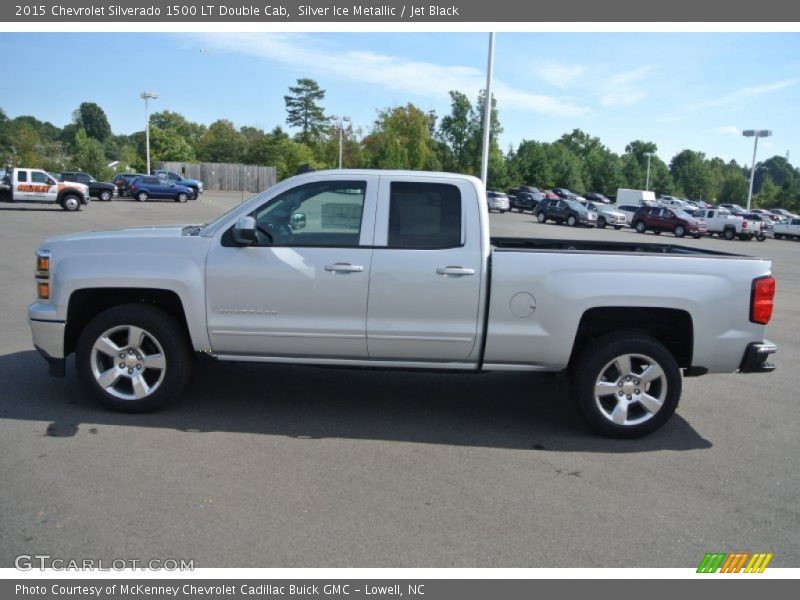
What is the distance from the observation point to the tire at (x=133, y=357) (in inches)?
209

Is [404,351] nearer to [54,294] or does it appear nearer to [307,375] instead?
[307,375]

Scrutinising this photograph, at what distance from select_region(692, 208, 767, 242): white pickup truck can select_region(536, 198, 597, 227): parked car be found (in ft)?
20.0

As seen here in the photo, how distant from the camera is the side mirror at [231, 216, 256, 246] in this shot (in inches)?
200

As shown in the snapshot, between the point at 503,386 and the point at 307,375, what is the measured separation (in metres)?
1.95

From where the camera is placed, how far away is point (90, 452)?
4.68 m

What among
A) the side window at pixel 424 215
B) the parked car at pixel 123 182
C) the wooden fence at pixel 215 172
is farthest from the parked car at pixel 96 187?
the side window at pixel 424 215

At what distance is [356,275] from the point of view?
5.14 metres

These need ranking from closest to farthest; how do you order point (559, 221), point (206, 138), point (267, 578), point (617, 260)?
point (267, 578) < point (617, 260) < point (559, 221) < point (206, 138)

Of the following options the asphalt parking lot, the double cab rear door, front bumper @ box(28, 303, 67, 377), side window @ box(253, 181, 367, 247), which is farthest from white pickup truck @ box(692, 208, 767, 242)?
front bumper @ box(28, 303, 67, 377)

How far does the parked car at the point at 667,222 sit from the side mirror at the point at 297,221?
125ft

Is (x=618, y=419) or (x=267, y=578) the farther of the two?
(x=618, y=419)

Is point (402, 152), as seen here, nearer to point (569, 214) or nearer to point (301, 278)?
point (569, 214)

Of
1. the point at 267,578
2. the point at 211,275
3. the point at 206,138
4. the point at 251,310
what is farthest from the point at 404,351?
the point at 206,138

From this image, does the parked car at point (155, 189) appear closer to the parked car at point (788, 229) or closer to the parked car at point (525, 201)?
the parked car at point (525, 201)
